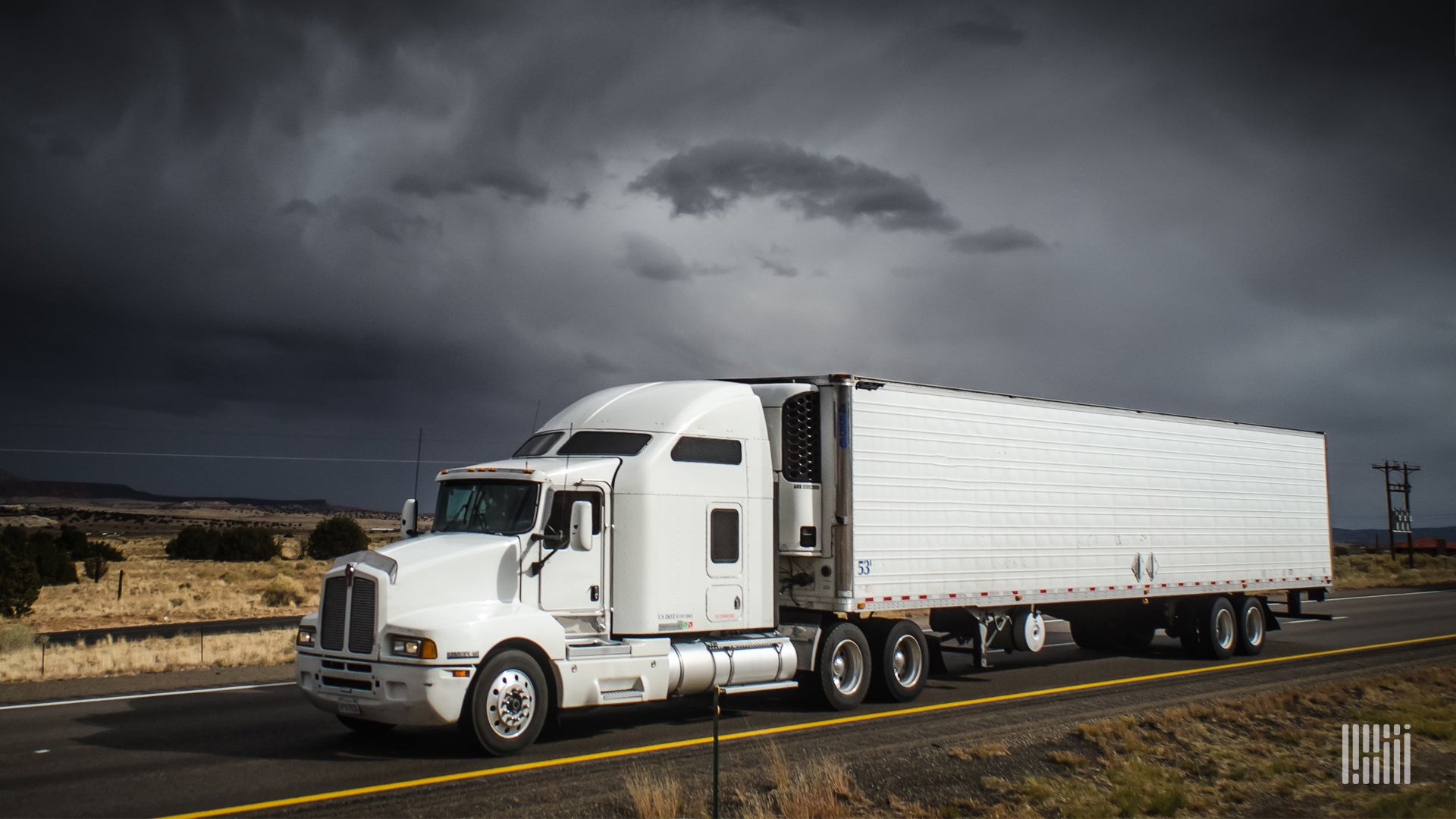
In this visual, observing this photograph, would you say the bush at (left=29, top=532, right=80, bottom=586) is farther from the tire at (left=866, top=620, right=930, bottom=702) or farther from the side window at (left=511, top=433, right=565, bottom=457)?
the tire at (left=866, top=620, right=930, bottom=702)

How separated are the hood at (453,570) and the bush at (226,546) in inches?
2294

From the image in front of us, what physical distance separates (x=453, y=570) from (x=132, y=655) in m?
11.6

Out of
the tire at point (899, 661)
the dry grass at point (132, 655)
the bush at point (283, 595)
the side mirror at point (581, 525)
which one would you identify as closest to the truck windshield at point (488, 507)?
the side mirror at point (581, 525)

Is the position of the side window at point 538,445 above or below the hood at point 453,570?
above

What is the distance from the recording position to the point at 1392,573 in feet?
190

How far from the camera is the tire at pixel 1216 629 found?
64.6ft

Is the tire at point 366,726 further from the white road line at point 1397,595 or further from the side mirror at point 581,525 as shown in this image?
the white road line at point 1397,595

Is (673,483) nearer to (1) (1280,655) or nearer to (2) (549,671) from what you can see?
(2) (549,671)

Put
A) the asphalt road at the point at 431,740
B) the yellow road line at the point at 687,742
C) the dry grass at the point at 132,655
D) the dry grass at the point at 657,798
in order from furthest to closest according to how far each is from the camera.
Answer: the dry grass at the point at 132,655
the asphalt road at the point at 431,740
the yellow road line at the point at 687,742
the dry grass at the point at 657,798

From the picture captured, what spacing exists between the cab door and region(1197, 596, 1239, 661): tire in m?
12.7

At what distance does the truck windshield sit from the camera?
1163 cm

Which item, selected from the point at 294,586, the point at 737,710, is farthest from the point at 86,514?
the point at 737,710

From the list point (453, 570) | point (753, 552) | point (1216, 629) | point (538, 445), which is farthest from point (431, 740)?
point (1216, 629)

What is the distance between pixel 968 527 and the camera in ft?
50.2
